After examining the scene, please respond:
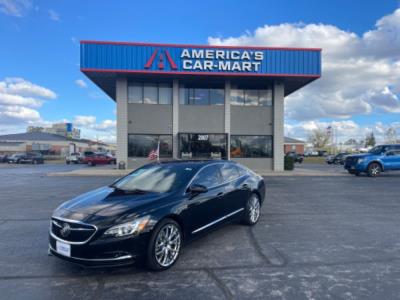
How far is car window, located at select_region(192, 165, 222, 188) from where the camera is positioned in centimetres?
466

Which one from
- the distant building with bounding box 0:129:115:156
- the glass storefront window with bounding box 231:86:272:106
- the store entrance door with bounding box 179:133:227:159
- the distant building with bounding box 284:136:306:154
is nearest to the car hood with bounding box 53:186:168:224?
the store entrance door with bounding box 179:133:227:159

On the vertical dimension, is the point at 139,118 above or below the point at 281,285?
above

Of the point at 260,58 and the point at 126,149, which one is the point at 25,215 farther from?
the point at 260,58

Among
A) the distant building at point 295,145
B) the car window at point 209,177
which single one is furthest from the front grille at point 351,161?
the distant building at point 295,145

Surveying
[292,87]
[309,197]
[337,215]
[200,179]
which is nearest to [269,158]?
[292,87]

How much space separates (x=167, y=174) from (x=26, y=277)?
2.47 meters

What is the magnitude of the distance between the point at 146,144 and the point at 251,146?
873cm

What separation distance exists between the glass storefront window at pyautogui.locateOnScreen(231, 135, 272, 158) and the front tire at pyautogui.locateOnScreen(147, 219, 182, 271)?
18.6 m

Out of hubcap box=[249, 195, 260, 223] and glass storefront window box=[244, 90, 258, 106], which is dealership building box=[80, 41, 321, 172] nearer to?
glass storefront window box=[244, 90, 258, 106]

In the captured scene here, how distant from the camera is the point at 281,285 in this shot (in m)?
3.31

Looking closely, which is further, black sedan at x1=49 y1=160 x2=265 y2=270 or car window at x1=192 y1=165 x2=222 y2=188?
car window at x1=192 y1=165 x2=222 y2=188

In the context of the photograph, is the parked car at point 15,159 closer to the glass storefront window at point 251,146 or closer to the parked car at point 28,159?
the parked car at point 28,159

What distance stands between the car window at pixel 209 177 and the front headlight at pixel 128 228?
50.7 inches

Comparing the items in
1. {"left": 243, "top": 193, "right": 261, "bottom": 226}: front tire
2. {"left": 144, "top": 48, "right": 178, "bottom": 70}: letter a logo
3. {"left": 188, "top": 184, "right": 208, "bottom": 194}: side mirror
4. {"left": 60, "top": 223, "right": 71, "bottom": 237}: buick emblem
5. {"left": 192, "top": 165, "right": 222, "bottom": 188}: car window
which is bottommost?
{"left": 243, "top": 193, "right": 261, "bottom": 226}: front tire
